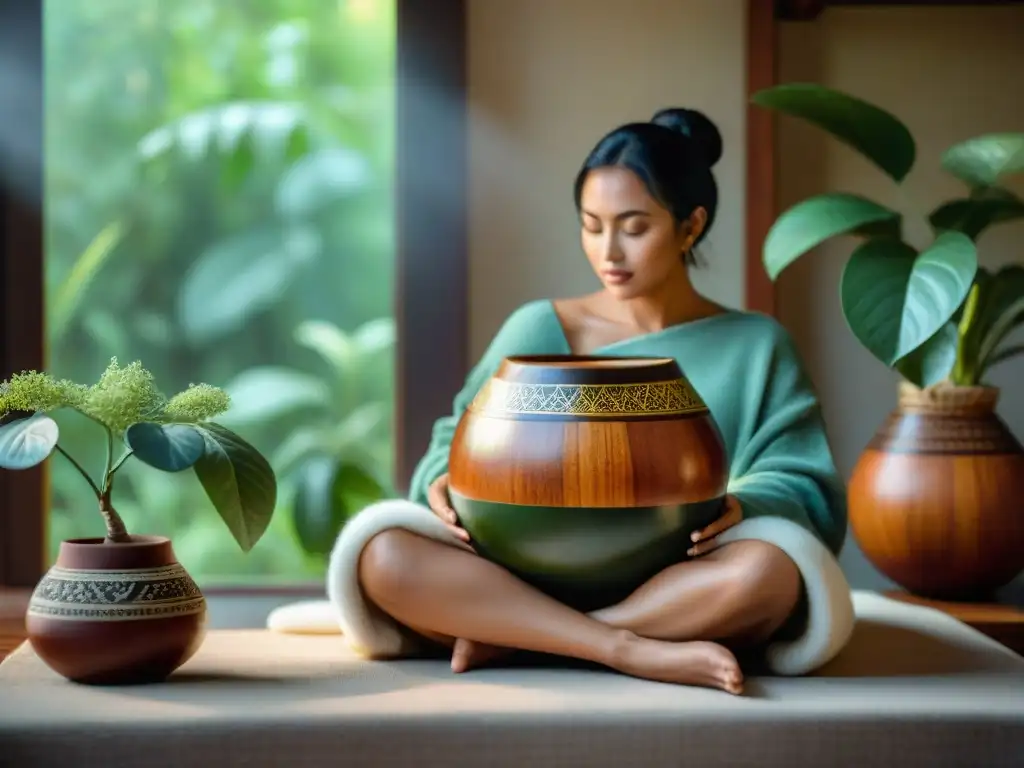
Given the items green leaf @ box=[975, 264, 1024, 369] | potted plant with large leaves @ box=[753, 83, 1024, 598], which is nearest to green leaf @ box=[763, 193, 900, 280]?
potted plant with large leaves @ box=[753, 83, 1024, 598]

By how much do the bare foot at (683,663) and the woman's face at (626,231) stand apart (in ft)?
1.83

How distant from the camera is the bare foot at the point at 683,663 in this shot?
1.64 m

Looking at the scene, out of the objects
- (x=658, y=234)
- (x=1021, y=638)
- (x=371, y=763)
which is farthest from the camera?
(x=1021, y=638)

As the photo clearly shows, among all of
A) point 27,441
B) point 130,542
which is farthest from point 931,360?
point 27,441

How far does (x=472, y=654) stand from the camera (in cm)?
178

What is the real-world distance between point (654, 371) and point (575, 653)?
39 cm

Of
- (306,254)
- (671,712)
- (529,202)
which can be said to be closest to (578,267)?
(529,202)

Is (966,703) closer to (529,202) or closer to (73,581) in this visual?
(73,581)

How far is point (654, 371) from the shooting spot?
173 centimetres

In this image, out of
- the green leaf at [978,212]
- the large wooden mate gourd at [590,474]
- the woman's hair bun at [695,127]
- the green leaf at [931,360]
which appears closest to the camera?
the large wooden mate gourd at [590,474]

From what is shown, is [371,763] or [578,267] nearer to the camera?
[371,763]

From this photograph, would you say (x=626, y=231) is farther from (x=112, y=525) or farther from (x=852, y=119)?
(x=112, y=525)

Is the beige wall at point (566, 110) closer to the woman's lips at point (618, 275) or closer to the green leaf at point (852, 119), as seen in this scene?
the green leaf at point (852, 119)

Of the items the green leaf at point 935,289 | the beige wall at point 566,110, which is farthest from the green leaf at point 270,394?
the green leaf at point 935,289
